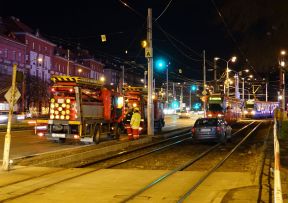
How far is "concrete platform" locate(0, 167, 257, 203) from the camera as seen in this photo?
10.1 metres

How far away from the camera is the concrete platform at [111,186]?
10.1m

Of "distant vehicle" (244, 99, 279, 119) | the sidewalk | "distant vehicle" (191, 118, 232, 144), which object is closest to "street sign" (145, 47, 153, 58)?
"distant vehicle" (191, 118, 232, 144)

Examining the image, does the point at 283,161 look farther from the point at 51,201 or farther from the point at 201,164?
the point at 51,201

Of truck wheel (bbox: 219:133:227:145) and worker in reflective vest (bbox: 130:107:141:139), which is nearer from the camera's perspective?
worker in reflective vest (bbox: 130:107:141:139)

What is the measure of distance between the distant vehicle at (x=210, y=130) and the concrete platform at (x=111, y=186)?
36.9 feet

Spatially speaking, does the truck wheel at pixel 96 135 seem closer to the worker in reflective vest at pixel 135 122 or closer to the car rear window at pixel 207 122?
the worker in reflective vest at pixel 135 122

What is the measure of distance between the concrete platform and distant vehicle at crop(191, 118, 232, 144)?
11245mm

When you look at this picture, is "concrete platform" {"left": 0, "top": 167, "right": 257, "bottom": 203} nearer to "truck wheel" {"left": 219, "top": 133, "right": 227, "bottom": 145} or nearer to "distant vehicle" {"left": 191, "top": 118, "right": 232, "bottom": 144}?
"distant vehicle" {"left": 191, "top": 118, "right": 232, "bottom": 144}

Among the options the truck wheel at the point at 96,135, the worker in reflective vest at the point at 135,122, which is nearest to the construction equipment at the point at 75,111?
the truck wheel at the point at 96,135

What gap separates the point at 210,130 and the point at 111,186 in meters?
14.6

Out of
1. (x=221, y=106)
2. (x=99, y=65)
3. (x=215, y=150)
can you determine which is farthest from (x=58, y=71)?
(x=215, y=150)

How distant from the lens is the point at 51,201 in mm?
9711

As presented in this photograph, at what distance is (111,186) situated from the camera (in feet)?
38.6

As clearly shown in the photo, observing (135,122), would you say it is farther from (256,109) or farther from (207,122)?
(256,109)
